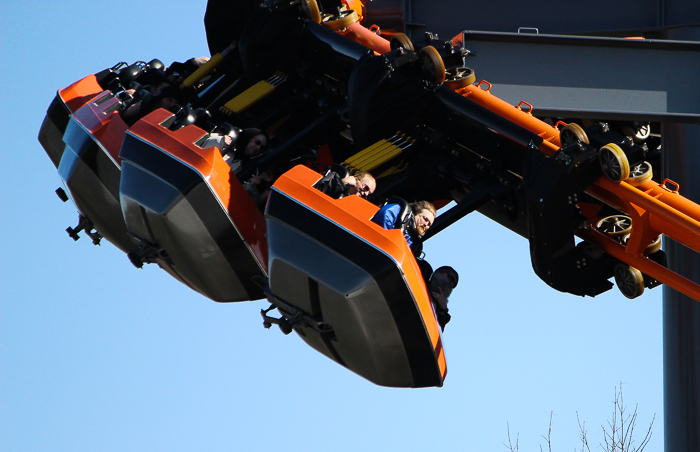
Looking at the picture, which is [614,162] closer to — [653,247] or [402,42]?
[653,247]

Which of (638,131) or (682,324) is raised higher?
(638,131)

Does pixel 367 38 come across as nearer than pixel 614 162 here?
No

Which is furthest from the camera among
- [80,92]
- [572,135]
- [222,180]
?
[80,92]

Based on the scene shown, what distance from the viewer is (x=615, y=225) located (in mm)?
8773

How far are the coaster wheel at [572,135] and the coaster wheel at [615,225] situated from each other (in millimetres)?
752

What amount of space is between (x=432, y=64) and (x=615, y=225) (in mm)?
1921

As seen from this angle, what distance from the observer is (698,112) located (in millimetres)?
9656

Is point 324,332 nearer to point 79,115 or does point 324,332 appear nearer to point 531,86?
point 531,86

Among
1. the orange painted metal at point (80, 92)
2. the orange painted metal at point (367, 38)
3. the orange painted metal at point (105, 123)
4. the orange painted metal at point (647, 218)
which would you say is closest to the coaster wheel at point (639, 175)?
the orange painted metal at point (647, 218)

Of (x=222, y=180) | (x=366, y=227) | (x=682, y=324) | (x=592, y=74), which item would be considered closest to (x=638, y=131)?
(x=592, y=74)

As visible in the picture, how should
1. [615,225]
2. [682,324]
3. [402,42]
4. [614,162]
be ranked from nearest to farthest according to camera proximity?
[614,162]
[615,225]
[402,42]
[682,324]

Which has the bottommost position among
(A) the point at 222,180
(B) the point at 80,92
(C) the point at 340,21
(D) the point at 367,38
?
(A) the point at 222,180

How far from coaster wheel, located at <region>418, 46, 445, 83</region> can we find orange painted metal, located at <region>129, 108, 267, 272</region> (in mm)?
1726

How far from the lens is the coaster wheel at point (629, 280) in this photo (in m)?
8.41
